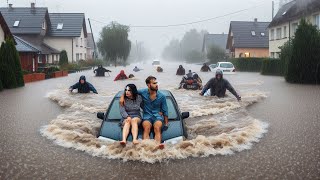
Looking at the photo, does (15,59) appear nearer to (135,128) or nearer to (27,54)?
(27,54)

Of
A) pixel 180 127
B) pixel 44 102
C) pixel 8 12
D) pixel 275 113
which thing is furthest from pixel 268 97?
pixel 8 12

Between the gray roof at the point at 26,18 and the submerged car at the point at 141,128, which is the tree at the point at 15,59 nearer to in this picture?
the submerged car at the point at 141,128

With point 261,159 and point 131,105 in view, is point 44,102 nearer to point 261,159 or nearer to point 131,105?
point 131,105

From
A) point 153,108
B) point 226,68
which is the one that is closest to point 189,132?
point 153,108

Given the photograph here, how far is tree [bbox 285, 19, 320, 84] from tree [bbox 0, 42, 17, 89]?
16607 millimetres

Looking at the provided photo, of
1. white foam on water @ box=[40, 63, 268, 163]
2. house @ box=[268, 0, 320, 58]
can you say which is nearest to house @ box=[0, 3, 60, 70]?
house @ box=[268, 0, 320, 58]

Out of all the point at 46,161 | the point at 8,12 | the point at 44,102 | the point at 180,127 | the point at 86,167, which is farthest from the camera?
the point at 8,12

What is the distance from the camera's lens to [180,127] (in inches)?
318

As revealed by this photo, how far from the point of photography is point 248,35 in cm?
6419

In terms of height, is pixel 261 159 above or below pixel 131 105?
below

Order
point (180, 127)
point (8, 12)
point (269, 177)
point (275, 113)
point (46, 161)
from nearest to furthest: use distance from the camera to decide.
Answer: point (269, 177) < point (46, 161) < point (180, 127) < point (275, 113) < point (8, 12)

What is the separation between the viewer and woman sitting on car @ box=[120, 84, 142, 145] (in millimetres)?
7652

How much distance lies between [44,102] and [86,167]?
11.2m

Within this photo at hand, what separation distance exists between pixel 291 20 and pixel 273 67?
7509 millimetres
